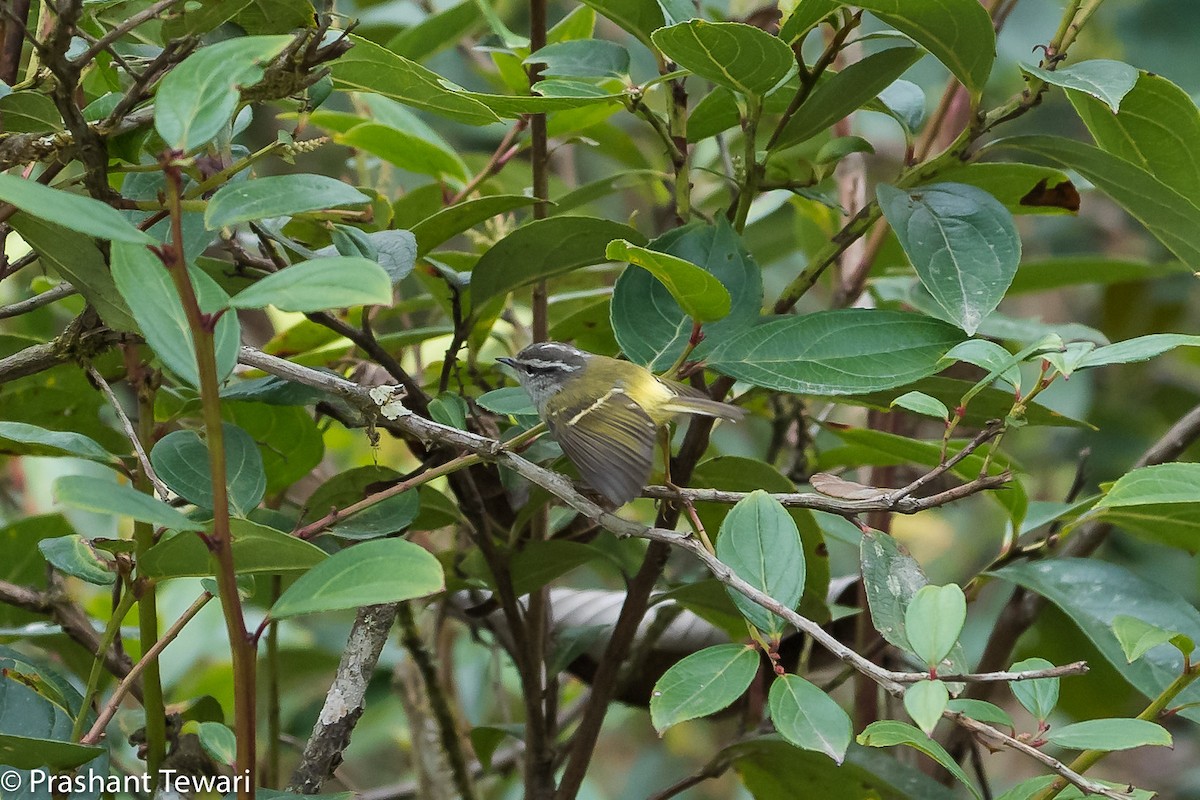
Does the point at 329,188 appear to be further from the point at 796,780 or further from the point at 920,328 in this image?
the point at 796,780

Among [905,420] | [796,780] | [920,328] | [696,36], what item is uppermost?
[696,36]

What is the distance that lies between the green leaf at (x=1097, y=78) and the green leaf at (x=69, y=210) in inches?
30.2

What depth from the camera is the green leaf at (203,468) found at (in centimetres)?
94

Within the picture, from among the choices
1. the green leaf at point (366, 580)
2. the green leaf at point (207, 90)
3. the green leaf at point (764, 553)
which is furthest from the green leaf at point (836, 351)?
the green leaf at point (207, 90)

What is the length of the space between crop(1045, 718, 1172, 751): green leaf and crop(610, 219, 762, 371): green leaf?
48 cm

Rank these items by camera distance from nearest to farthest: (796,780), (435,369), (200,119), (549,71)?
(200,119), (549,71), (796,780), (435,369)

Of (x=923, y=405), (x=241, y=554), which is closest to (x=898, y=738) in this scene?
(x=923, y=405)

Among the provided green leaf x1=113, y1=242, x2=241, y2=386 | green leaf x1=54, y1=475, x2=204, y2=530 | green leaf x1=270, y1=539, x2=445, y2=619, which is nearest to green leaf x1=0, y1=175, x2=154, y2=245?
green leaf x1=113, y1=242, x2=241, y2=386

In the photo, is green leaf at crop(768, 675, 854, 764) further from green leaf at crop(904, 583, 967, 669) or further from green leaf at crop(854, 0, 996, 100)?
green leaf at crop(854, 0, 996, 100)

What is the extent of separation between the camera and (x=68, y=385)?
1328 millimetres

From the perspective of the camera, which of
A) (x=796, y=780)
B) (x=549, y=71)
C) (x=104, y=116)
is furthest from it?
(x=796, y=780)

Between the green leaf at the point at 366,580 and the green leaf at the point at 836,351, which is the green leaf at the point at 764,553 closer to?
the green leaf at the point at 836,351

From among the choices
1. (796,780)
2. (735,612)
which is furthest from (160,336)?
(796,780)

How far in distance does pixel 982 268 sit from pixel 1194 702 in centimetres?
45
